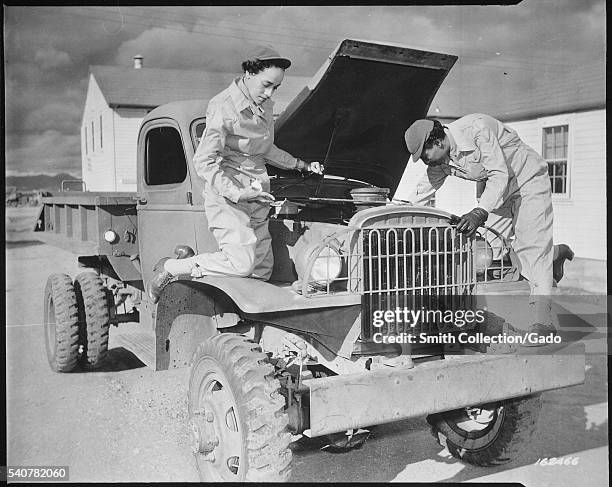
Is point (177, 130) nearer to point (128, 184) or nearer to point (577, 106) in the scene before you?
point (128, 184)

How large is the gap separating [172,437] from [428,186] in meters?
2.40

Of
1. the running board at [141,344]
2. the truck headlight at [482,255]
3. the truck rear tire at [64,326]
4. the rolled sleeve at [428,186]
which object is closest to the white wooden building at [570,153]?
the rolled sleeve at [428,186]

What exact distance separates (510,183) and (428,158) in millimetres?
567

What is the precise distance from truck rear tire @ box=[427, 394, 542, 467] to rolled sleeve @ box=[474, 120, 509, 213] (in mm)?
1160

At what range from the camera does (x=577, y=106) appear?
25.1 feet

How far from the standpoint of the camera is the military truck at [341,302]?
3.05 m

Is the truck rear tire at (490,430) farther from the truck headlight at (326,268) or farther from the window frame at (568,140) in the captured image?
the window frame at (568,140)

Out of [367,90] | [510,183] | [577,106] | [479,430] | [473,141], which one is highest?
[577,106]

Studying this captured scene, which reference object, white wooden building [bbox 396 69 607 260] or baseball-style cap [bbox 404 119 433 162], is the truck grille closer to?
baseball-style cap [bbox 404 119 433 162]

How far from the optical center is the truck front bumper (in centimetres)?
294

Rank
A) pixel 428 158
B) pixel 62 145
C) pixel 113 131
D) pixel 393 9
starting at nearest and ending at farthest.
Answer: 1. pixel 428 158
2. pixel 393 9
3. pixel 62 145
4. pixel 113 131

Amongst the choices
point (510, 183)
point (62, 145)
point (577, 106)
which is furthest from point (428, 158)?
point (577, 106)

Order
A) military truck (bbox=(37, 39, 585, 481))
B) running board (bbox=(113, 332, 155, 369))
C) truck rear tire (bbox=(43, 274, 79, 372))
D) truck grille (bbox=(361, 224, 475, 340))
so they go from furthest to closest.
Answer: truck rear tire (bbox=(43, 274, 79, 372))
running board (bbox=(113, 332, 155, 369))
truck grille (bbox=(361, 224, 475, 340))
military truck (bbox=(37, 39, 585, 481))

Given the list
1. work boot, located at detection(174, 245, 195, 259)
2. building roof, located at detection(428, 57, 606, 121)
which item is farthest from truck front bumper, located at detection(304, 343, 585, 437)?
building roof, located at detection(428, 57, 606, 121)
